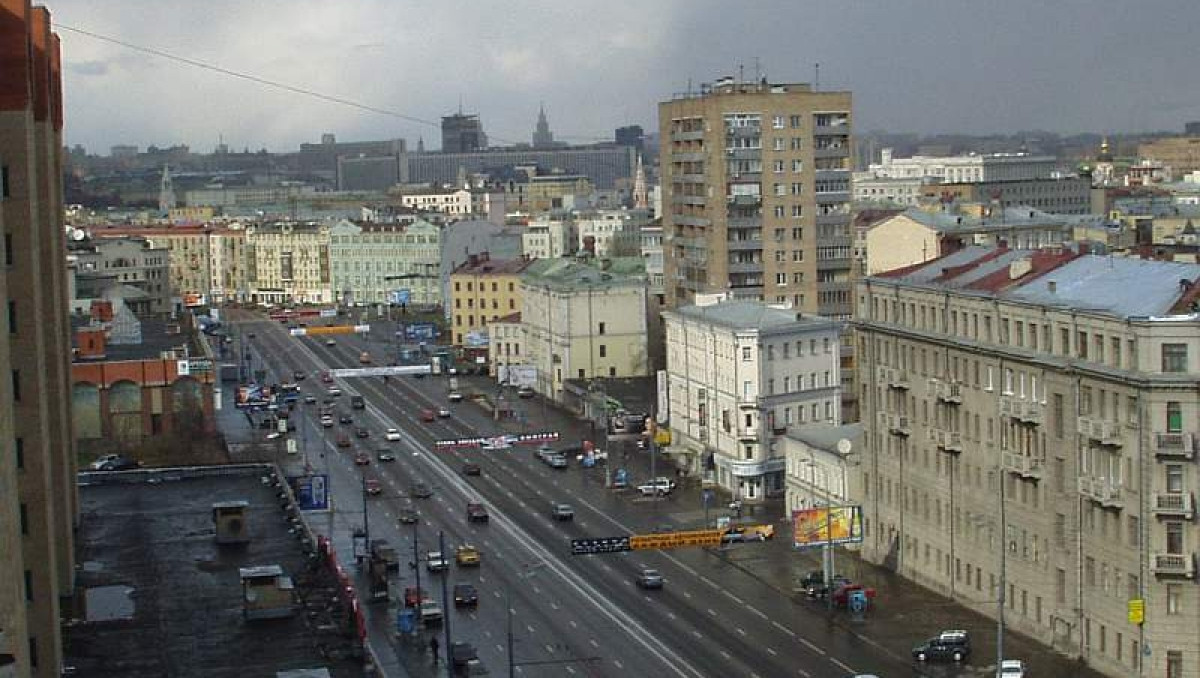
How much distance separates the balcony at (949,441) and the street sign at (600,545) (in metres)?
13.9

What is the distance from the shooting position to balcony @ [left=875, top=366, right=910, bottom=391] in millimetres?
71625

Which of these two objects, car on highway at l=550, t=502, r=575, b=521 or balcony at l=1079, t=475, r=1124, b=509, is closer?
balcony at l=1079, t=475, r=1124, b=509

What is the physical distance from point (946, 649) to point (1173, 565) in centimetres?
796

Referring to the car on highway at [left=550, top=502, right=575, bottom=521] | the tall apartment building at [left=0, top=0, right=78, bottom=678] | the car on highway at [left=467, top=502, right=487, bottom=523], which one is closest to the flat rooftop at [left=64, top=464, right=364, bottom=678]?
the tall apartment building at [left=0, top=0, right=78, bottom=678]

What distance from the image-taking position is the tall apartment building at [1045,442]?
55.4 m

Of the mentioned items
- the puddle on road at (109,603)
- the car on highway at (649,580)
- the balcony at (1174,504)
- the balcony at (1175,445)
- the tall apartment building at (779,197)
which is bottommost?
the car on highway at (649,580)

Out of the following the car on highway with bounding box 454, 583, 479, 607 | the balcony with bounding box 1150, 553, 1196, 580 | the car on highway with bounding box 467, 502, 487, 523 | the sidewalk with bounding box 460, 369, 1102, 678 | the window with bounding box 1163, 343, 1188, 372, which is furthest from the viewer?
the car on highway with bounding box 467, 502, 487, 523

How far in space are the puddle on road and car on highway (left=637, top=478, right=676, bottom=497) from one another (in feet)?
141

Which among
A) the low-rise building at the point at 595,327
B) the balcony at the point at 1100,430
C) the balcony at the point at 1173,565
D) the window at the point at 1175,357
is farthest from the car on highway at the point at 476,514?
the low-rise building at the point at 595,327

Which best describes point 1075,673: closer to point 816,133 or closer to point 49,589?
point 49,589

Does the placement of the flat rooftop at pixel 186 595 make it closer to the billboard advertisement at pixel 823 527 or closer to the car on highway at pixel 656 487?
the billboard advertisement at pixel 823 527

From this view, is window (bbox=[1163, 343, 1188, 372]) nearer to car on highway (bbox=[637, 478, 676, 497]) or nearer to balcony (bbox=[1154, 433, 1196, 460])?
balcony (bbox=[1154, 433, 1196, 460])

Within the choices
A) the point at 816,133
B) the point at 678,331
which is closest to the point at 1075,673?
the point at 678,331

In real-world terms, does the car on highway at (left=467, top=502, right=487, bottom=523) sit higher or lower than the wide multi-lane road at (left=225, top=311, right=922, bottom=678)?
higher
